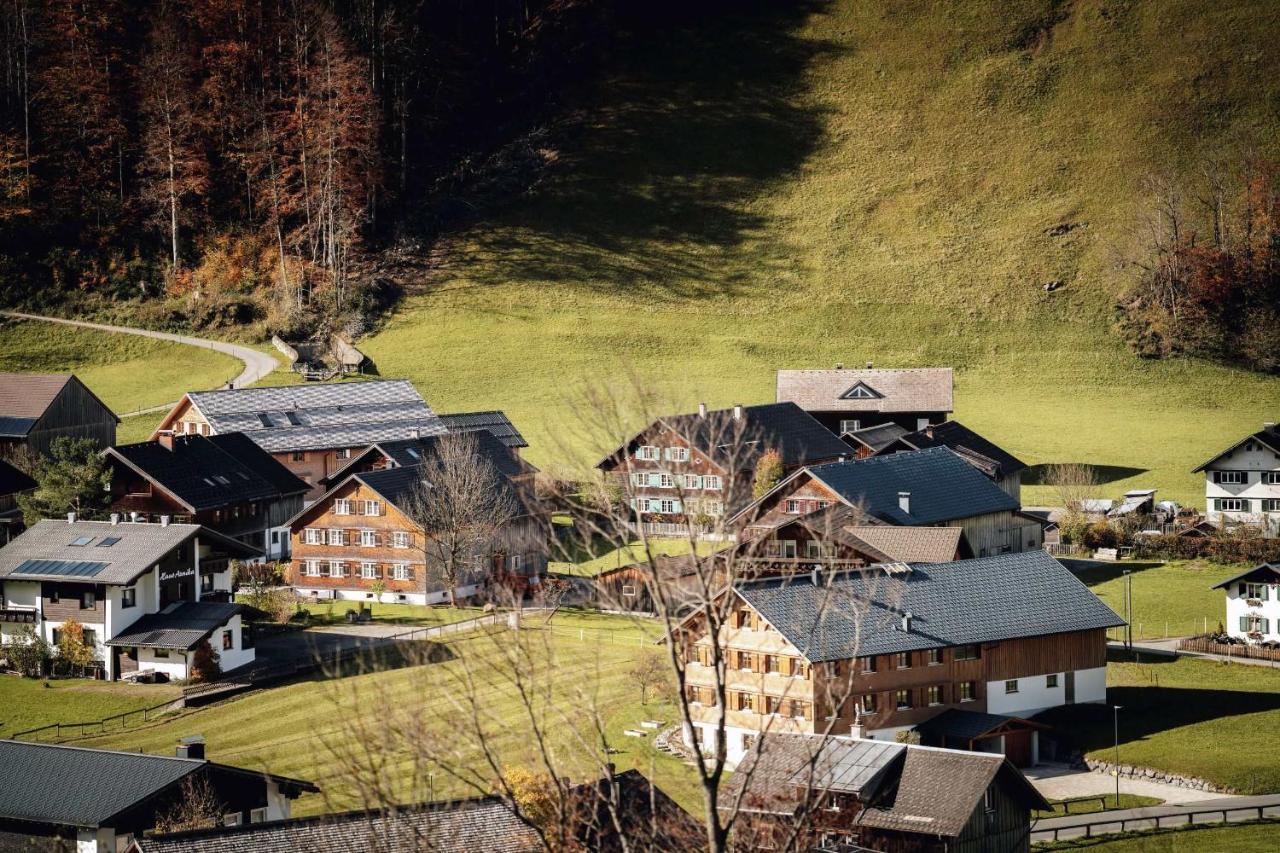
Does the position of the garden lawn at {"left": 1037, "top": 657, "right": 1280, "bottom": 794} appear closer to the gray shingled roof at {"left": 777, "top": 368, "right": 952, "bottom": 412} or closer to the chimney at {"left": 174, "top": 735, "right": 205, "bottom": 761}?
the chimney at {"left": 174, "top": 735, "right": 205, "bottom": 761}

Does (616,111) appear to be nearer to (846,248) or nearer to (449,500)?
(846,248)

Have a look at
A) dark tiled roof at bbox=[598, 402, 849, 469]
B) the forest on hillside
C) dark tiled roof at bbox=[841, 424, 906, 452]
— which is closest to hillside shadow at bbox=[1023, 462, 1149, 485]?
dark tiled roof at bbox=[841, 424, 906, 452]

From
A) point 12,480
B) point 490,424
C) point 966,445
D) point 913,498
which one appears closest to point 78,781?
point 913,498

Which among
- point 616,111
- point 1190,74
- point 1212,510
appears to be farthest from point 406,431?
point 1190,74

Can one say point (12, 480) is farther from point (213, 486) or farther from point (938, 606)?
point (938, 606)

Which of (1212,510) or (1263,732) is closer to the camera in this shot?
(1263,732)

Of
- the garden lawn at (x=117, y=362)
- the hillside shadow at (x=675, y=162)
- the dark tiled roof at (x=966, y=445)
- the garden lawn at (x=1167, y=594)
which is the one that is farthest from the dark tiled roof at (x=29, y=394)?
A: the garden lawn at (x=1167, y=594)
